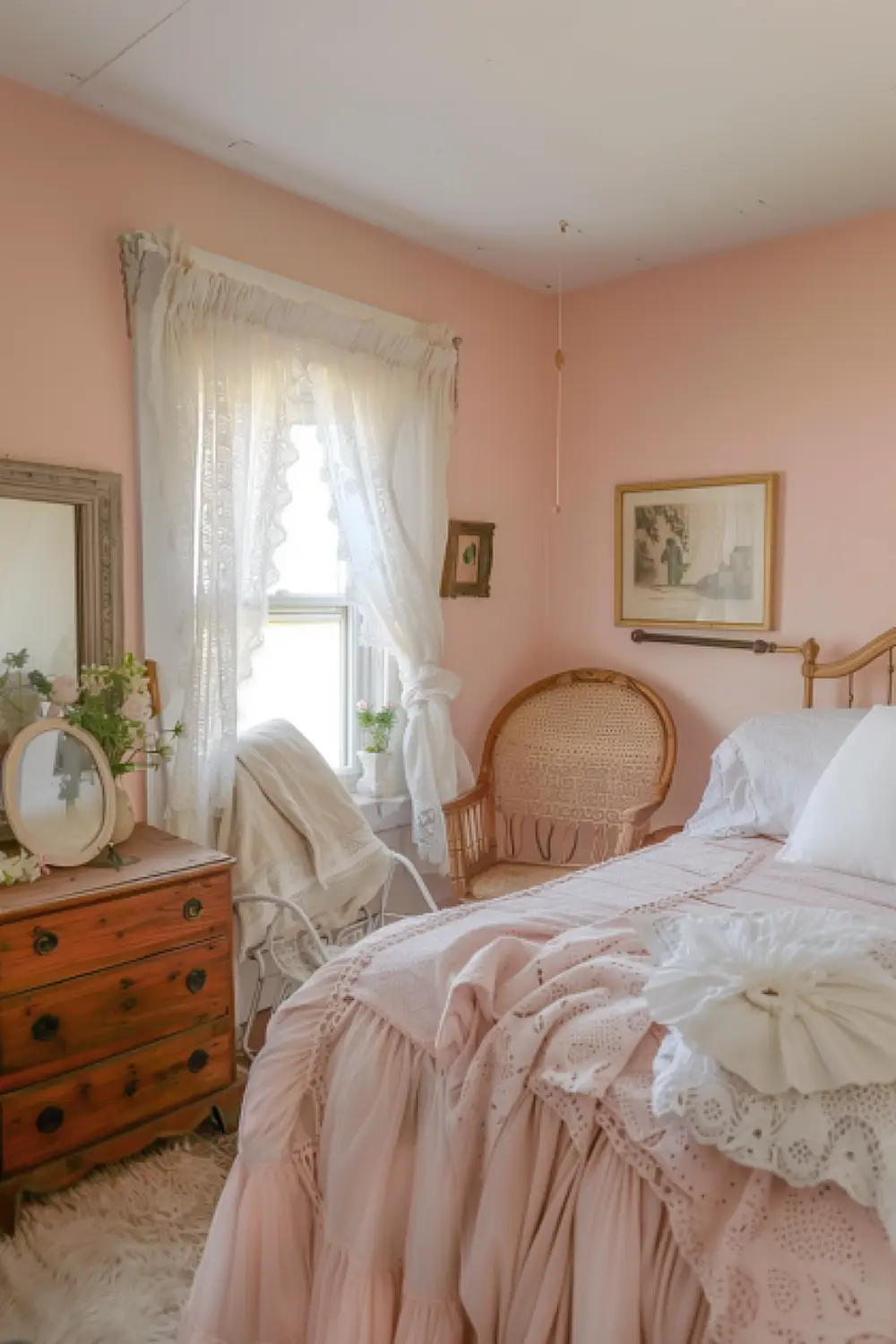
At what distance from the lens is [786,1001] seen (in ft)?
4.12

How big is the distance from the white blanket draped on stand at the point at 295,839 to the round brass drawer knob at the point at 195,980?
285 mm

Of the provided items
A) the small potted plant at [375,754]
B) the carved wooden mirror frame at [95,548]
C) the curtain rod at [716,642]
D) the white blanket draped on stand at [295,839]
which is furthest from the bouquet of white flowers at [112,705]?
the curtain rod at [716,642]

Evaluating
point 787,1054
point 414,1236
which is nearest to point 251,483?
point 414,1236

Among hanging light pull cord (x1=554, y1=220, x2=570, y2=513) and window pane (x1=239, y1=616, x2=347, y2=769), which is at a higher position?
hanging light pull cord (x1=554, y1=220, x2=570, y2=513)

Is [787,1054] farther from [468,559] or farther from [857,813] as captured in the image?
[468,559]

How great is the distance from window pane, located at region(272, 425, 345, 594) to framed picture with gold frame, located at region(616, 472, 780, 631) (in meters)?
1.11

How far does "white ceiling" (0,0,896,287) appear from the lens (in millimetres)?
1943

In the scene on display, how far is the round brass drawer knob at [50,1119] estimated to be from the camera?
1983 mm

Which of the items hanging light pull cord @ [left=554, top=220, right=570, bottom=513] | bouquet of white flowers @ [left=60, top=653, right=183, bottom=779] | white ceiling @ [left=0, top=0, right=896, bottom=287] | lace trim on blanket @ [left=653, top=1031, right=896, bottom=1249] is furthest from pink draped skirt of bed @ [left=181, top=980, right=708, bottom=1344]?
hanging light pull cord @ [left=554, top=220, right=570, bottom=513]

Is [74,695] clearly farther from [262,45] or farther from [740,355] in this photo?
[740,355]

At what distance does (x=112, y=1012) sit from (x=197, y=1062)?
0.28 m

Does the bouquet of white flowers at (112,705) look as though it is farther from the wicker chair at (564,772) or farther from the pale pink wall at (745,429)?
the pale pink wall at (745,429)

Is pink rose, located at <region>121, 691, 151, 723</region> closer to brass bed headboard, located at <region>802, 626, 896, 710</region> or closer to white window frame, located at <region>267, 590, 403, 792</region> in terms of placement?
white window frame, located at <region>267, 590, 403, 792</region>

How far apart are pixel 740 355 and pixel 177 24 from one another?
1.97 metres
